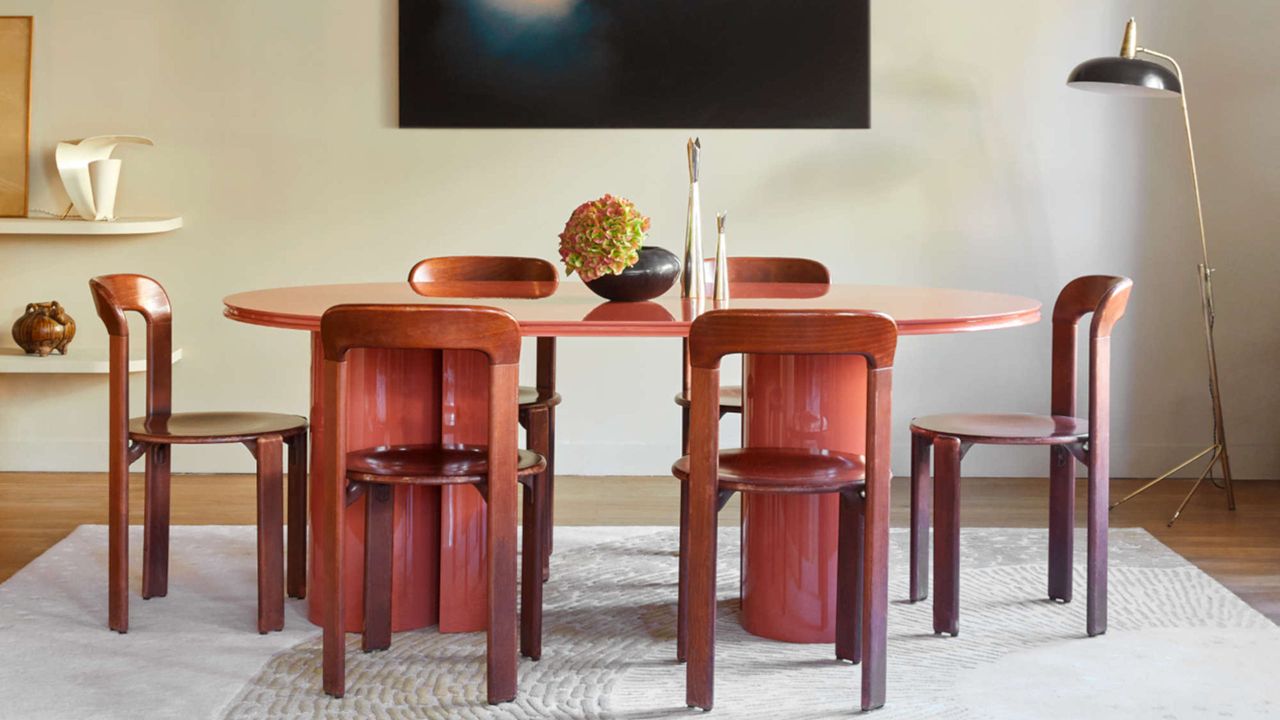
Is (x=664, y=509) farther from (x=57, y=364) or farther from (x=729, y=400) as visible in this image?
(x=57, y=364)

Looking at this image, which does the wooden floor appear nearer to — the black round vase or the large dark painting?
the black round vase

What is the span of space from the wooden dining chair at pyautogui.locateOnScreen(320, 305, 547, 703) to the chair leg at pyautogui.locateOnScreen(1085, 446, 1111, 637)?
1.29 m

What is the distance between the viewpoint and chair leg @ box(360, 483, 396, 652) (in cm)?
309

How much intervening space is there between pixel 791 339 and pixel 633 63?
9.05 feet

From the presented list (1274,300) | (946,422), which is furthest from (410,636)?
(1274,300)

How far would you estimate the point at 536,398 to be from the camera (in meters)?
3.78

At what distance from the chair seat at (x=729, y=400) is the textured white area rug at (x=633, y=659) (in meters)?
0.46

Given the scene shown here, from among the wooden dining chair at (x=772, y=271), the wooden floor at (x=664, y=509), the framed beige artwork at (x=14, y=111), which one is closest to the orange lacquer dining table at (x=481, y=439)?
the wooden dining chair at (x=772, y=271)

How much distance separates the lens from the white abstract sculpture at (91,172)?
4.95 metres

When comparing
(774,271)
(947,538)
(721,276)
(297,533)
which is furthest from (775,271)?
(297,533)

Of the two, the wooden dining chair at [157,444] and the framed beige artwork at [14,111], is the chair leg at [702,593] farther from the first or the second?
the framed beige artwork at [14,111]

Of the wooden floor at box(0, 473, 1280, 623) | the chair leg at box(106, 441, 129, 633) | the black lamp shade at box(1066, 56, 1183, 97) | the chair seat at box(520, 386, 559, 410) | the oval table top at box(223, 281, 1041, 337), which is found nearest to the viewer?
the oval table top at box(223, 281, 1041, 337)

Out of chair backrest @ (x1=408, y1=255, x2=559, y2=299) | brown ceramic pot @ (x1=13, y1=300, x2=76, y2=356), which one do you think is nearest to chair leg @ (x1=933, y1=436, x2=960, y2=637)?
chair backrest @ (x1=408, y1=255, x2=559, y2=299)

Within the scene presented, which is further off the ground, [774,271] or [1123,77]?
[1123,77]
